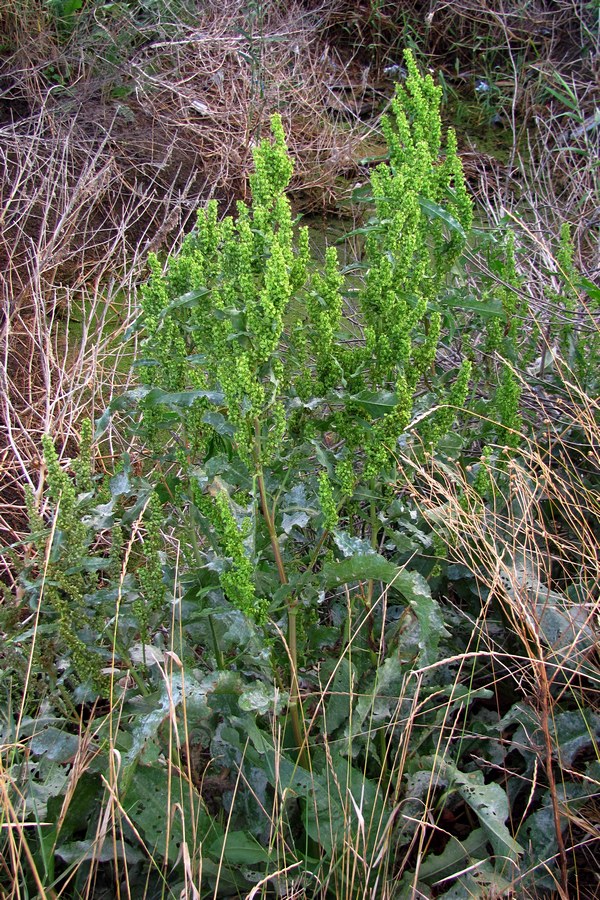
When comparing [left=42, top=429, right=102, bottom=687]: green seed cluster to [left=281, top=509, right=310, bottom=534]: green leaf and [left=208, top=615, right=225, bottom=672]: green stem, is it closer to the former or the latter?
[left=208, top=615, right=225, bottom=672]: green stem

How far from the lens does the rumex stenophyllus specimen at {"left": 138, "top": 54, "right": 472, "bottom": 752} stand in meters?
1.59

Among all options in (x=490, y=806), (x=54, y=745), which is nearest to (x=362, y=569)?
(x=490, y=806)

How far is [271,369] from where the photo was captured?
1637mm

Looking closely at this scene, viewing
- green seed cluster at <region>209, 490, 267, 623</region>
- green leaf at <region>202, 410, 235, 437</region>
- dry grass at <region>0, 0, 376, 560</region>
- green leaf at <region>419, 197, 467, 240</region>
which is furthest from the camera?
dry grass at <region>0, 0, 376, 560</region>

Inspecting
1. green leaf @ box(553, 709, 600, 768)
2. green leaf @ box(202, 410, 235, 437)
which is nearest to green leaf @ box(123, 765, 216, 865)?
green leaf @ box(202, 410, 235, 437)

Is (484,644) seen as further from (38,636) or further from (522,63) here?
(522,63)

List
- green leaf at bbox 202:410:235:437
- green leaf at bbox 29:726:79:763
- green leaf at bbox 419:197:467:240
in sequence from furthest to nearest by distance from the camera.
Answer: green leaf at bbox 419:197:467:240
green leaf at bbox 29:726:79:763
green leaf at bbox 202:410:235:437

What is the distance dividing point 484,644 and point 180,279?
3.81ft

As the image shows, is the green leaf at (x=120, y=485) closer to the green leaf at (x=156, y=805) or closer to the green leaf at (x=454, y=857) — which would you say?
the green leaf at (x=156, y=805)

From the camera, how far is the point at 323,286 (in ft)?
5.85

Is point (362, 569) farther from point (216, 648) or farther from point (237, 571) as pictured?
point (216, 648)

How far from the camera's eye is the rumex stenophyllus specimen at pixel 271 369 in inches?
62.5

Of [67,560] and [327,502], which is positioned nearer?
Answer: [327,502]

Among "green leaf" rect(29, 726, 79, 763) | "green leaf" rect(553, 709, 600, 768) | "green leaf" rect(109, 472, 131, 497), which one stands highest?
"green leaf" rect(109, 472, 131, 497)
